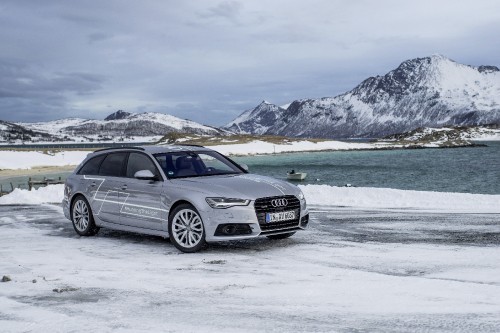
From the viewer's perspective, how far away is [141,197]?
10.6m

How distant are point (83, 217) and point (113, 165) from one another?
4.21 ft

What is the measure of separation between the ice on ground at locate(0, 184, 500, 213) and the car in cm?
797

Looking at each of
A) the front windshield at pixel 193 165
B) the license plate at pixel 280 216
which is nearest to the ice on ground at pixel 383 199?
the front windshield at pixel 193 165

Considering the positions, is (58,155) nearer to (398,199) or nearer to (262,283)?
(398,199)

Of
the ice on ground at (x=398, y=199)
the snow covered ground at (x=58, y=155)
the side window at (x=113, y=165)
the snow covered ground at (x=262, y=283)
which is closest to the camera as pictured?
the snow covered ground at (x=262, y=283)

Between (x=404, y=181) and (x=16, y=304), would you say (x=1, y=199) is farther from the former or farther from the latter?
(x=404, y=181)

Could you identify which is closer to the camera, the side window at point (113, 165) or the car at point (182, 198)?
the car at point (182, 198)

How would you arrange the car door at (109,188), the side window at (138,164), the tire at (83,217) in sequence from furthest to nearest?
1. the tire at (83,217)
2. the car door at (109,188)
3. the side window at (138,164)

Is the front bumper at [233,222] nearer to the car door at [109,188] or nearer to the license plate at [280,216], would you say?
the license plate at [280,216]

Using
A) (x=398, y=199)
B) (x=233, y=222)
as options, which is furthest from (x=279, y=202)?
(x=398, y=199)

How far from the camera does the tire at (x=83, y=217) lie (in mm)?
11805

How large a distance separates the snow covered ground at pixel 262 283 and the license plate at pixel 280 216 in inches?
20.1

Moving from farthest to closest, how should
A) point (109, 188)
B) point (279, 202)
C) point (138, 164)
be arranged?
point (109, 188) < point (138, 164) < point (279, 202)

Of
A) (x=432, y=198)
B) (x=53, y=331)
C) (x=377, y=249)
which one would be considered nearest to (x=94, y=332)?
(x=53, y=331)
